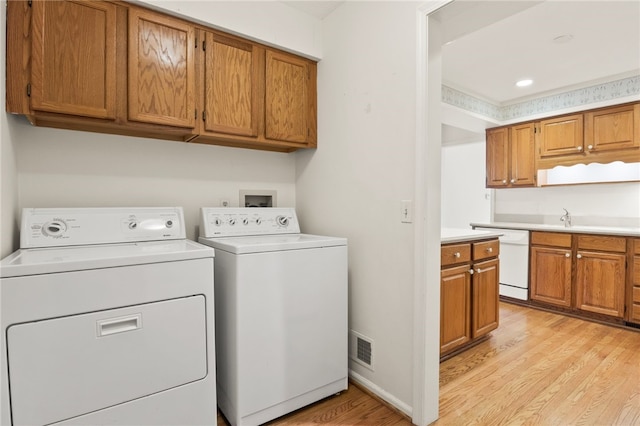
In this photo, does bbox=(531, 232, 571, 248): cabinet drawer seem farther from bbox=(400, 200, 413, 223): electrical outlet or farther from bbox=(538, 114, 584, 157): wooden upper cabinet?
bbox=(400, 200, 413, 223): electrical outlet

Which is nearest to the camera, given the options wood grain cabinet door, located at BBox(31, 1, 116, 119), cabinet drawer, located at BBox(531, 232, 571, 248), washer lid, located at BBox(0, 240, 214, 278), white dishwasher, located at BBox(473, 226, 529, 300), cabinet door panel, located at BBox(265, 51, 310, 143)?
washer lid, located at BBox(0, 240, 214, 278)

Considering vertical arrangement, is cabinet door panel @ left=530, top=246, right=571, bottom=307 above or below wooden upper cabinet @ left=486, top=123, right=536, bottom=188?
below

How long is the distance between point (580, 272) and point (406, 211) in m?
2.70

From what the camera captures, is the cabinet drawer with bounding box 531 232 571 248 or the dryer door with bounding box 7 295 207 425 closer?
the dryer door with bounding box 7 295 207 425

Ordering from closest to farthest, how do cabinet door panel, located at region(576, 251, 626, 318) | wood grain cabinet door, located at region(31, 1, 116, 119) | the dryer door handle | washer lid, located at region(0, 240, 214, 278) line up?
washer lid, located at region(0, 240, 214, 278)
the dryer door handle
wood grain cabinet door, located at region(31, 1, 116, 119)
cabinet door panel, located at region(576, 251, 626, 318)

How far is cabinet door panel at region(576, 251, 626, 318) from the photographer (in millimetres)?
2994

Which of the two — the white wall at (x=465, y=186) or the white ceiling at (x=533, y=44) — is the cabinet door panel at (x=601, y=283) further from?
the white ceiling at (x=533, y=44)

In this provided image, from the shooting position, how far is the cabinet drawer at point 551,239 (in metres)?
3.30

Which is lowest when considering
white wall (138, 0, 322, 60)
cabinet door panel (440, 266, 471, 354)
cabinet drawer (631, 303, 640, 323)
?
cabinet drawer (631, 303, 640, 323)

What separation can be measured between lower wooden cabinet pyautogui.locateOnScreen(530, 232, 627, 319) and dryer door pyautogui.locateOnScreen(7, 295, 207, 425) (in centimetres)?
353

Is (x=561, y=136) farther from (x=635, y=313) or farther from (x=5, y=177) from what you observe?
(x=5, y=177)

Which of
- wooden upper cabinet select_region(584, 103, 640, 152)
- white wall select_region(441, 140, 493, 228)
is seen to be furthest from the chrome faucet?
white wall select_region(441, 140, 493, 228)

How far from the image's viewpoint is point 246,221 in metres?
2.09

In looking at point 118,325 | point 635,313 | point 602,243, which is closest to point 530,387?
point 635,313
